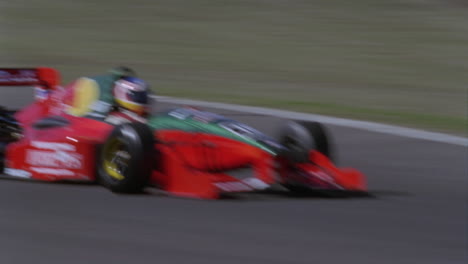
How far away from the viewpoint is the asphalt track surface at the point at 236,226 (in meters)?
5.17

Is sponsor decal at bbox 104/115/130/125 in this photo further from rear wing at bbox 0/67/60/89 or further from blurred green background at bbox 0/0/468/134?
blurred green background at bbox 0/0/468/134

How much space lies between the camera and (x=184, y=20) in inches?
853

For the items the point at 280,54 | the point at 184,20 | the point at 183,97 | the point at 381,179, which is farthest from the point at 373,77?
the point at 381,179

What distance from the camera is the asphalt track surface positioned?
5168 mm

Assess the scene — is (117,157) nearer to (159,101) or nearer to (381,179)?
(381,179)

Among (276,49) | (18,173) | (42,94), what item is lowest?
(18,173)

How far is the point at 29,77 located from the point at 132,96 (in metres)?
1.62

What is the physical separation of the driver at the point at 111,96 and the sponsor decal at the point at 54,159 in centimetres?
38

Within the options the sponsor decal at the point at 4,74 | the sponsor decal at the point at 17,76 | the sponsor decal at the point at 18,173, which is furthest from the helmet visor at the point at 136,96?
the sponsor decal at the point at 4,74

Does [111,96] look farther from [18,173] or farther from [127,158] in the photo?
[18,173]

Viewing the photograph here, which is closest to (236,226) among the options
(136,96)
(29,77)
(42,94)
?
(136,96)

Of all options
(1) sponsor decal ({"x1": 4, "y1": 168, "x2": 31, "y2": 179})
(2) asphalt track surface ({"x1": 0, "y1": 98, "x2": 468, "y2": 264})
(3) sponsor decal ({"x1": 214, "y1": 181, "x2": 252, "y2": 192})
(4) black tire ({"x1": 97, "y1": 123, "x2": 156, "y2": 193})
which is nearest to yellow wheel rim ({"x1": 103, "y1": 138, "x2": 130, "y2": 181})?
(4) black tire ({"x1": 97, "y1": 123, "x2": 156, "y2": 193})

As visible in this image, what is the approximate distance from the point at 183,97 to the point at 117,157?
22.8 feet

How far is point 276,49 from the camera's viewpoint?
18.9m
